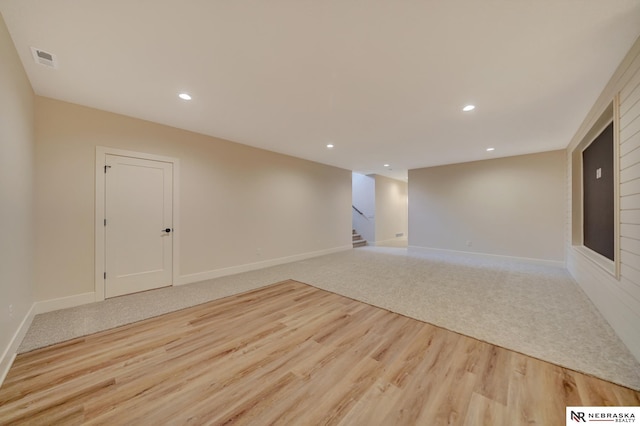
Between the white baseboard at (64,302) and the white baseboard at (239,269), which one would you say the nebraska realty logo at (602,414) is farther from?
the white baseboard at (64,302)

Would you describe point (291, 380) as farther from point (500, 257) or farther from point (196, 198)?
point (500, 257)

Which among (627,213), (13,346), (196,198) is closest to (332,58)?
(627,213)

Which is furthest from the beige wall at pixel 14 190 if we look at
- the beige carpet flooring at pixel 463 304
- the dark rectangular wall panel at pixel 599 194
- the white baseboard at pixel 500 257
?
the white baseboard at pixel 500 257

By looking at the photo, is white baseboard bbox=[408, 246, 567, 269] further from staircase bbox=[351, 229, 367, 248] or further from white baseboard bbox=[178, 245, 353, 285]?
white baseboard bbox=[178, 245, 353, 285]

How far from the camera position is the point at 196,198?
4168 millimetres

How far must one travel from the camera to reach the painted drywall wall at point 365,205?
854cm

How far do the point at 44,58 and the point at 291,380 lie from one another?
367 cm

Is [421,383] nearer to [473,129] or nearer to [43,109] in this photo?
[473,129]

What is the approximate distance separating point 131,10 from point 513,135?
18.0 feet

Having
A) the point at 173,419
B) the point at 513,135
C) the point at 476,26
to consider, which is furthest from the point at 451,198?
the point at 173,419

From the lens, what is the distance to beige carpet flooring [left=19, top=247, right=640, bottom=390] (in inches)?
82.2

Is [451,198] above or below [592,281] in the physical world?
above

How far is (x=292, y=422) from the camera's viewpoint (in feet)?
4.47

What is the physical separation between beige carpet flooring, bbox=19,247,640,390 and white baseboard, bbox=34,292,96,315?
0.12 metres
